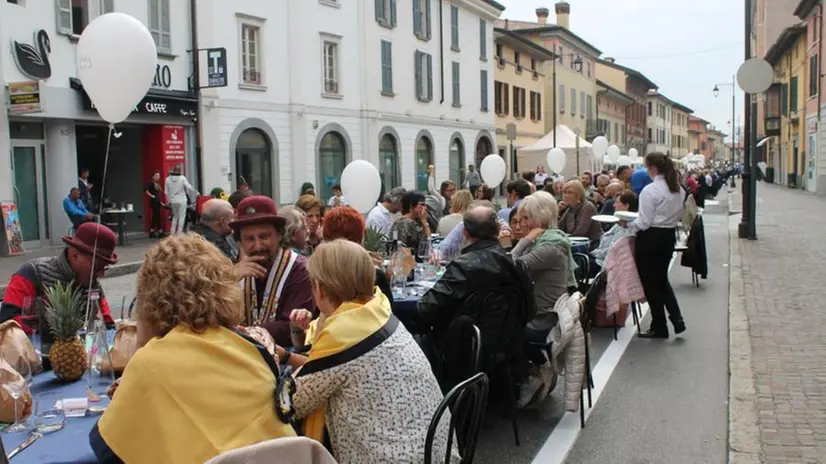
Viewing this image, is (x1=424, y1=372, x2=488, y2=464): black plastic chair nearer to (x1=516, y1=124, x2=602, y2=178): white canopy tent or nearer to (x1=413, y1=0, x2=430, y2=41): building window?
(x1=516, y1=124, x2=602, y2=178): white canopy tent

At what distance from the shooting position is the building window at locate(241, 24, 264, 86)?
73.3ft

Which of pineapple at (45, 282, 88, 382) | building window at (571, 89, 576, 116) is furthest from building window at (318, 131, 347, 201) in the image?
building window at (571, 89, 576, 116)

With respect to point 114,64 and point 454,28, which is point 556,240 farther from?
point 454,28

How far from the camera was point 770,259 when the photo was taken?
13.2 meters

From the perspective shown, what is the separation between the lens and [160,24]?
766 inches

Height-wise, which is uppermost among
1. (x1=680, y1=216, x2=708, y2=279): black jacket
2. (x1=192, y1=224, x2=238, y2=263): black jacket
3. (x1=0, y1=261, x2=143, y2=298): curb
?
(x1=192, y1=224, x2=238, y2=263): black jacket

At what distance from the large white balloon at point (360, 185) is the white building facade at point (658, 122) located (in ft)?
266

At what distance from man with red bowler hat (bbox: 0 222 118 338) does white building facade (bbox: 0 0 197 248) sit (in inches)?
492

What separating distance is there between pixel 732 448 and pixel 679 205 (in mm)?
3344

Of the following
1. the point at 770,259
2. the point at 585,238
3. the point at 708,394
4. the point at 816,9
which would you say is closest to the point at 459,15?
the point at 816,9

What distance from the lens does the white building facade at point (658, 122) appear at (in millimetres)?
93875

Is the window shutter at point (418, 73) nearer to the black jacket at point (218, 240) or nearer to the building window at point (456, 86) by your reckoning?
the building window at point (456, 86)

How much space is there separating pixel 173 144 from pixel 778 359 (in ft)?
53.1

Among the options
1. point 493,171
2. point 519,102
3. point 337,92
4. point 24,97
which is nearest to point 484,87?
point 519,102
